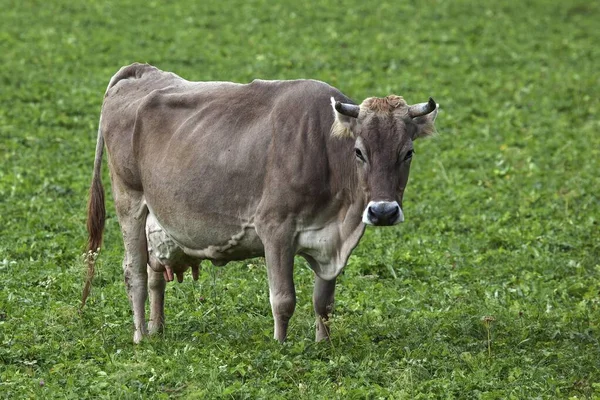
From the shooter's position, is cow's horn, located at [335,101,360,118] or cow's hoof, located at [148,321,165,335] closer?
cow's horn, located at [335,101,360,118]

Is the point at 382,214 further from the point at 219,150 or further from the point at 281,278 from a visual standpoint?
the point at 219,150

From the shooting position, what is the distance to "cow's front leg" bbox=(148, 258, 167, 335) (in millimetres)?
9453

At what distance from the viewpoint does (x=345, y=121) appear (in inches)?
322

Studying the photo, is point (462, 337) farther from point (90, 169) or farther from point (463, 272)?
point (90, 169)

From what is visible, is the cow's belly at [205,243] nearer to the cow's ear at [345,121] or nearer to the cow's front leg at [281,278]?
the cow's front leg at [281,278]

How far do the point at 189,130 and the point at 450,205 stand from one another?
553cm

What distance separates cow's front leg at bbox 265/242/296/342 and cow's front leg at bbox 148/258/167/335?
56.0 inches

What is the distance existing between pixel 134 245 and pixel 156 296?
48 cm

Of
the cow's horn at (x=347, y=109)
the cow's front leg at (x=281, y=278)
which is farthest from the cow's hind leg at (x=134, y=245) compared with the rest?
the cow's horn at (x=347, y=109)

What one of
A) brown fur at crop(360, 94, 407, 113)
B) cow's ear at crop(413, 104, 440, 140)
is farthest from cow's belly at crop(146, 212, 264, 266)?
cow's ear at crop(413, 104, 440, 140)

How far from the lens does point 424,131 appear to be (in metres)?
8.42

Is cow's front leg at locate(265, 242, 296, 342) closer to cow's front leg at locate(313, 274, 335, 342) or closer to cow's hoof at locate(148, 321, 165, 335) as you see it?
cow's front leg at locate(313, 274, 335, 342)

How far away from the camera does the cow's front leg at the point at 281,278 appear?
8359 millimetres

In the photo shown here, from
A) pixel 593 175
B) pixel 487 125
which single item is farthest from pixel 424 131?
pixel 487 125
